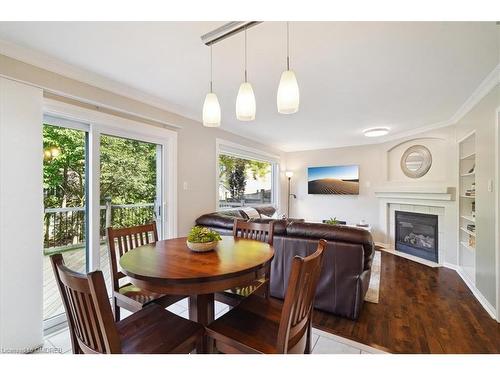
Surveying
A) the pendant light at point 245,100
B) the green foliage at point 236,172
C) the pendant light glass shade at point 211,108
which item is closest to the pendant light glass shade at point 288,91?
the pendant light at point 245,100

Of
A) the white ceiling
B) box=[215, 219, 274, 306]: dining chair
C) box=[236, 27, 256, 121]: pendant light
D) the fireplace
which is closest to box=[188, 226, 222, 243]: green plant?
box=[215, 219, 274, 306]: dining chair

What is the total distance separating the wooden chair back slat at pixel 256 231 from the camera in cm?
207

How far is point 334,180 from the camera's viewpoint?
19.2 ft

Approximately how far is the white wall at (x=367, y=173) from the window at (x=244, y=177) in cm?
79

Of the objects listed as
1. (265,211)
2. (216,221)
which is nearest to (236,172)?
(265,211)

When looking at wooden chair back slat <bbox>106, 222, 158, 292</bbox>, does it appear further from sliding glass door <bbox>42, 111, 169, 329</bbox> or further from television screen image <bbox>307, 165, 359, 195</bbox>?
television screen image <bbox>307, 165, 359, 195</bbox>

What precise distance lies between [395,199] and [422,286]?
2140mm

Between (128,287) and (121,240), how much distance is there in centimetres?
37

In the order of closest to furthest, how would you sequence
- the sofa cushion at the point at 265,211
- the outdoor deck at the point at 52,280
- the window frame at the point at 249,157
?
1. the outdoor deck at the point at 52,280
2. the window frame at the point at 249,157
3. the sofa cushion at the point at 265,211

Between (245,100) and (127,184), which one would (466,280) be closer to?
(245,100)

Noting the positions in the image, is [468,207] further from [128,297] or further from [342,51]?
[128,297]

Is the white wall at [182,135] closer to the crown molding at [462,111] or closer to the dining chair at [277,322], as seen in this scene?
the dining chair at [277,322]
